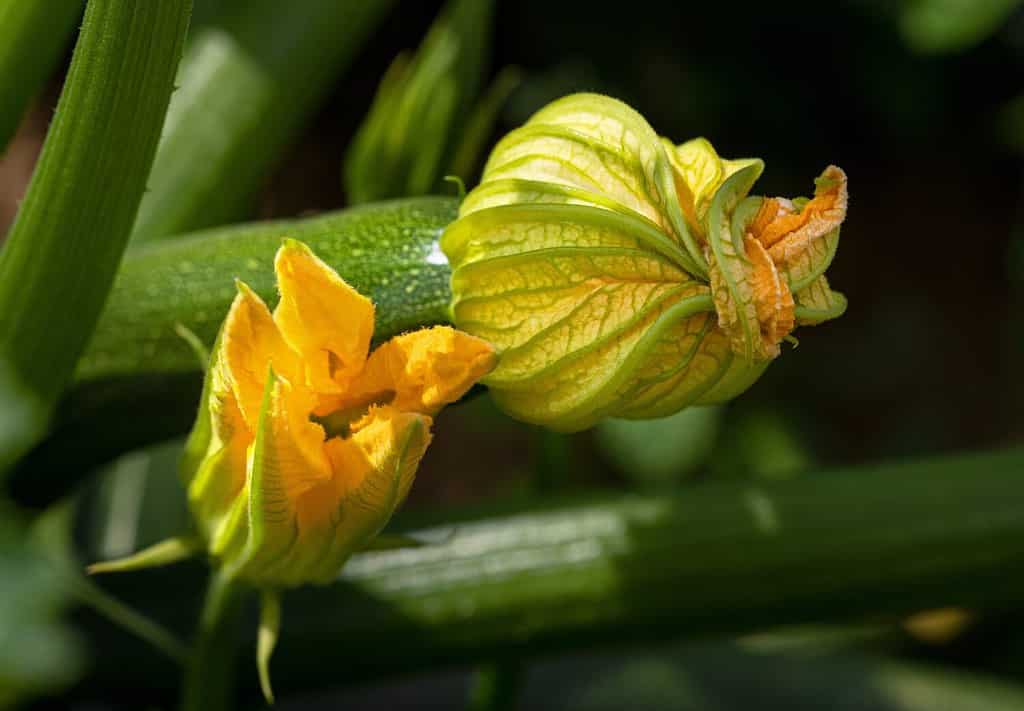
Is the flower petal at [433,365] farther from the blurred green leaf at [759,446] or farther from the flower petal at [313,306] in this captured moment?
the blurred green leaf at [759,446]

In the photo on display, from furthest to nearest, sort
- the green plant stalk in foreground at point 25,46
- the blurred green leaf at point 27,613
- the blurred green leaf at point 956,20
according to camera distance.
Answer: the blurred green leaf at point 956,20, the green plant stalk in foreground at point 25,46, the blurred green leaf at point 27,613

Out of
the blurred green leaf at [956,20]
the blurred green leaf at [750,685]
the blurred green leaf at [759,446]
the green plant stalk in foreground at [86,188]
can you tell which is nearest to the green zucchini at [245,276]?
the green plant stalk in foreground at [86,188]

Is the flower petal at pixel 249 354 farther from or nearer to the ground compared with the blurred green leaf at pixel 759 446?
farther from the ground

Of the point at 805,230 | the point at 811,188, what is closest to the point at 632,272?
the point at 805,230

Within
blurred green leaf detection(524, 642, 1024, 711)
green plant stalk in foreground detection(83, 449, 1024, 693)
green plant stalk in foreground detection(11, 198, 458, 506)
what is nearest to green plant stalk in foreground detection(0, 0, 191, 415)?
green plant stalk in foreground detection(11, 198, 458, 506)

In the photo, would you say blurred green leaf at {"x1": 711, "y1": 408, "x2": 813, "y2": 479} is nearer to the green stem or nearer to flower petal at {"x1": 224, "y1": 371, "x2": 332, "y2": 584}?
the green stem

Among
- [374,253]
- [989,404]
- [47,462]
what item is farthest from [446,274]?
[989,404]

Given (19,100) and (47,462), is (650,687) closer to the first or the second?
(47,462)
